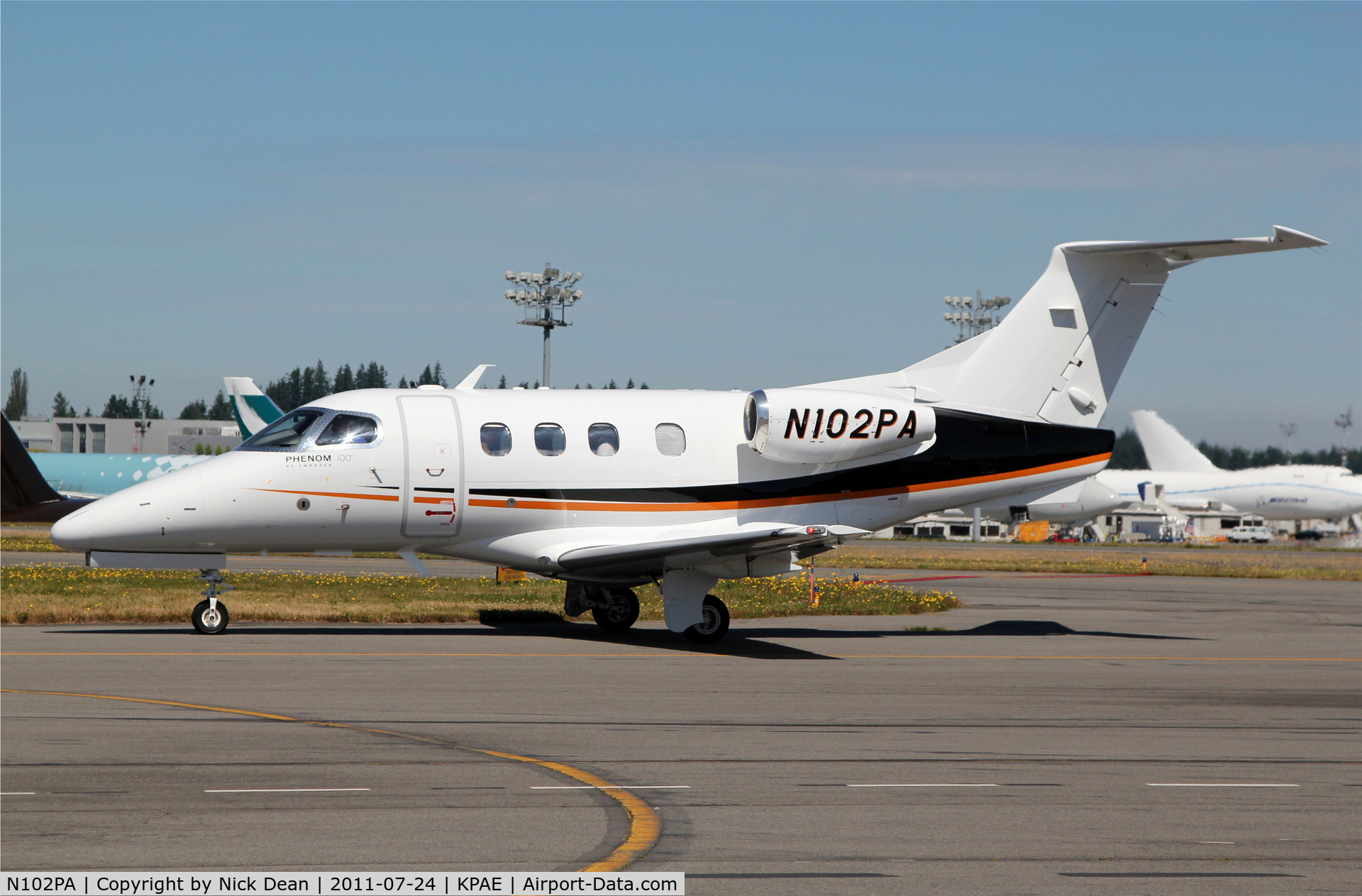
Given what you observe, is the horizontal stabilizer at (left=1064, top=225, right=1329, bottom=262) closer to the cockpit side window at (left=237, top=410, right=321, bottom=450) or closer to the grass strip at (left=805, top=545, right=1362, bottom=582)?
the cockpit side window at (left=237, top=410, right=321, bottom=450)

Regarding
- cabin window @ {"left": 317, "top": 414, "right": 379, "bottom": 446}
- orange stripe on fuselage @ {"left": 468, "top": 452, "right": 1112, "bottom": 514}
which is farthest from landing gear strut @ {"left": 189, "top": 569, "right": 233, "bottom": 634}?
orange stripe on fuselage @ {"left": 468, "top": 452, "right": 1112, "bottom": 514}

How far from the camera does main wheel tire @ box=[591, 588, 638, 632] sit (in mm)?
20000

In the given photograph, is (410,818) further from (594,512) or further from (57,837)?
(594,512)

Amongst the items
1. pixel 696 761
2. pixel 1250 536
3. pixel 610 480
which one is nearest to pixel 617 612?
pixel 610 480

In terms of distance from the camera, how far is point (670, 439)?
752 inches

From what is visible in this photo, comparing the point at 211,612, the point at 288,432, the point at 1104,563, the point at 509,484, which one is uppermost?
the point at 288,432

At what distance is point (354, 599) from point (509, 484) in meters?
7.22

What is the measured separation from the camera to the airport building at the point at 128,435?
432ft

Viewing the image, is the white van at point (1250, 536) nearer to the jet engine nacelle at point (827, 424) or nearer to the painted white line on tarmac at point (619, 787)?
the jet engine nacelle at point (827, 424)

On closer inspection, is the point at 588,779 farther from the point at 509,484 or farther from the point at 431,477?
the point at 431,477

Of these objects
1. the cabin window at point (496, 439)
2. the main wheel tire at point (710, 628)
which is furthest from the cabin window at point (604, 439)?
the main wheel tire at point (710, 628)

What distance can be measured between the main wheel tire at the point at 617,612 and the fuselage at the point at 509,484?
5.06 feet

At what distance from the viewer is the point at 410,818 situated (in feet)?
24.9

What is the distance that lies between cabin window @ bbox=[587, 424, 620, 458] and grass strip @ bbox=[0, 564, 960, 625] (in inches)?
165
